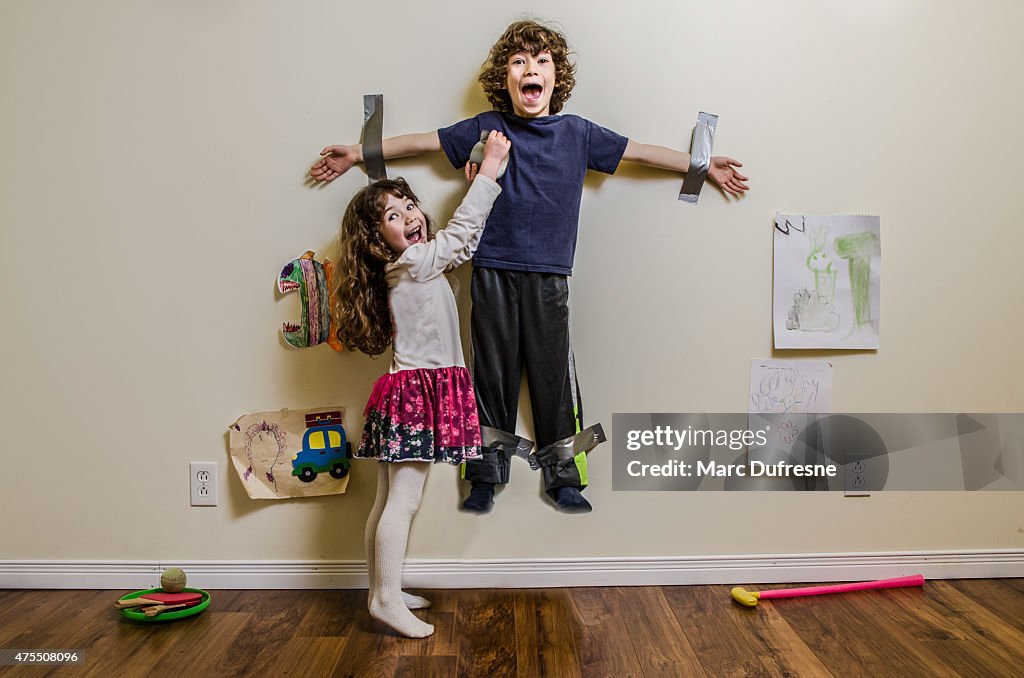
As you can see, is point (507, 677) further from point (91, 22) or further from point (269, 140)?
point (91, 22)

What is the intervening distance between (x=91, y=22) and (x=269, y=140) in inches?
19.1

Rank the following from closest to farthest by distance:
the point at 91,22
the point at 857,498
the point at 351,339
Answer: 1. the point at 351,339
2. the point at 91,22
3. the point at 857,498

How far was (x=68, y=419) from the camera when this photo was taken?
194 cm

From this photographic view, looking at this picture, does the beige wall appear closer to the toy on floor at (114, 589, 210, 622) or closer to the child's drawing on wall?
the child's drawing on wall

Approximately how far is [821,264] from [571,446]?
760 millimetres

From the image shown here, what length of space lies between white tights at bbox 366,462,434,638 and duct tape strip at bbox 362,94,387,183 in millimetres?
692

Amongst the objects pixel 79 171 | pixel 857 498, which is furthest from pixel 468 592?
pixel 79 171

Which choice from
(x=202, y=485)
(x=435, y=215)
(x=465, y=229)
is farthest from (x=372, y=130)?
(x=202, y=485)

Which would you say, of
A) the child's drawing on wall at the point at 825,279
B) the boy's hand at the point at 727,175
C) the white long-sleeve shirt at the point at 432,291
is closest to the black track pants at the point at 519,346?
the white long-sleeve shirt at the point at 432,291

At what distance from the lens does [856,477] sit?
6.68ft

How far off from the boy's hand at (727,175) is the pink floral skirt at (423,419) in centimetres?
77

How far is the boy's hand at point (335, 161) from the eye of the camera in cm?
187

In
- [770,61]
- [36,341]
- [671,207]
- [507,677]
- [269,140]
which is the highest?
[770,61]

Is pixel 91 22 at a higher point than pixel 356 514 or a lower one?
higher
